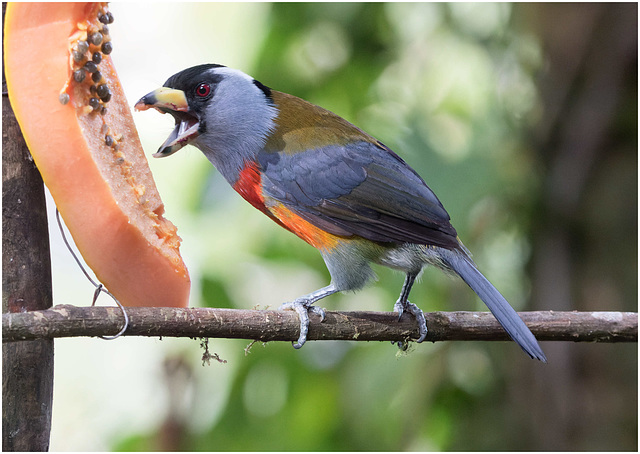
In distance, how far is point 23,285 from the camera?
1.48 meters

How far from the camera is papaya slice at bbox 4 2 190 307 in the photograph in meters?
1.44

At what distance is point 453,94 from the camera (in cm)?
348

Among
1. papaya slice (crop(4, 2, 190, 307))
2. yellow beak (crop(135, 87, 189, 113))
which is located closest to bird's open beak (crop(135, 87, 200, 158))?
yellow beak (crop(135, 87, 189, 113))

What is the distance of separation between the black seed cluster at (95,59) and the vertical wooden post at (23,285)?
188 mm

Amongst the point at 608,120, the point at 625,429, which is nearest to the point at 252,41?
the point at 608,120

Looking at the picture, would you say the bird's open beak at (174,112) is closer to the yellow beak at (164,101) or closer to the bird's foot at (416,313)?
the yellow beak at (164,101)

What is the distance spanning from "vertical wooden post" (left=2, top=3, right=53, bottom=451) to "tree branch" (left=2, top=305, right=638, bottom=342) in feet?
0.28

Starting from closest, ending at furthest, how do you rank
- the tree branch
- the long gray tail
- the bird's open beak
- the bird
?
the tree branch → the long gray tail → the bird's open beak → the bird

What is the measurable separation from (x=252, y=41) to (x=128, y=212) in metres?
2.00

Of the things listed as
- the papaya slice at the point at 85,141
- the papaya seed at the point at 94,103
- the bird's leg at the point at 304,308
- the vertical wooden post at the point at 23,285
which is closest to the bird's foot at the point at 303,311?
the bird's leg at the point at 304,308

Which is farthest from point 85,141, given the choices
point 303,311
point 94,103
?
point 303,311

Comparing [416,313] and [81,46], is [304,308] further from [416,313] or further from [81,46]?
[81,46]

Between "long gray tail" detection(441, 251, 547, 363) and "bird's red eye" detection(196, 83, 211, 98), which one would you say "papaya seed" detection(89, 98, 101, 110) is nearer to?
"bird's red eye" detection(196, 83, 211, 98)

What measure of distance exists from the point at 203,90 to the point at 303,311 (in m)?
0.76
